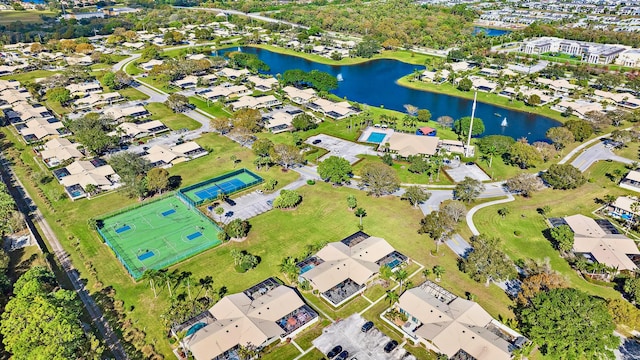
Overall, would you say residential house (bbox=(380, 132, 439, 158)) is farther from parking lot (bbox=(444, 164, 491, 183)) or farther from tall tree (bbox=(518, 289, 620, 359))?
tall tree (bbox=(518, 289, 620, 359))

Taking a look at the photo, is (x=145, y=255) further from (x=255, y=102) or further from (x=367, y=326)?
(x=255, y=102)

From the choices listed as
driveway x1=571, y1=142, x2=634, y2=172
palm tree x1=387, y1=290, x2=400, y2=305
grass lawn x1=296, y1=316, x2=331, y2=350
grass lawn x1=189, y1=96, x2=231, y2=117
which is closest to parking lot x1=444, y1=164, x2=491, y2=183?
driveway x1=571, y1=142, x2=634, y2=172

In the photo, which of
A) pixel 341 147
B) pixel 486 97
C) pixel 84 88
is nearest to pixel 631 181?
pixel 341 147

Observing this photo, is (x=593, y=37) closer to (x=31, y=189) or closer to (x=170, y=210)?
(x=170, y=210)

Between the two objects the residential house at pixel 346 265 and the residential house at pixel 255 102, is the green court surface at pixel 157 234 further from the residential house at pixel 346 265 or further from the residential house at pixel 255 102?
the residential house at pixel 255 102

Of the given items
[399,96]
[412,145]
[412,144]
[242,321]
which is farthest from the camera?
[399,96]

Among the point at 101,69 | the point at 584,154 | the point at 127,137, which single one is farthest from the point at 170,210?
the point at 101,69
